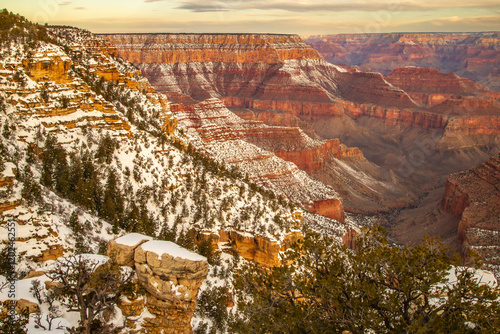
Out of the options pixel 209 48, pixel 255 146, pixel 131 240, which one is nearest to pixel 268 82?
pixel 209 48

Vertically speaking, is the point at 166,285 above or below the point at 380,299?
below

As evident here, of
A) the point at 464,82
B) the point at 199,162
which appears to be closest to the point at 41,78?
the point at 199,162

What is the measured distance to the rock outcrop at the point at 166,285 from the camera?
1816 centimetres

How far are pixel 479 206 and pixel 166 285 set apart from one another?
56967 millimetres

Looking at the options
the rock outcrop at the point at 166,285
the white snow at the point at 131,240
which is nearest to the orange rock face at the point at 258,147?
the white snow at the point at 131,240

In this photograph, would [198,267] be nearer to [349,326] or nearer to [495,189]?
[349,326]

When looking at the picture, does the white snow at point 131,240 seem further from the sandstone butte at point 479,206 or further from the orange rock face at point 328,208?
the orange rock face at point 328,208

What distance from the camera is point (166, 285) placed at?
18.2m

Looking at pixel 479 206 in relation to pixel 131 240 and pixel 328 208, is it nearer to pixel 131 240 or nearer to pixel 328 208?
pixel 328 208

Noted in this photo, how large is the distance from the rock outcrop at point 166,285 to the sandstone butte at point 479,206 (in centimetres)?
3889

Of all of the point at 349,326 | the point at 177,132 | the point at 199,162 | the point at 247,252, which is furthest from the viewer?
the point at 177,132

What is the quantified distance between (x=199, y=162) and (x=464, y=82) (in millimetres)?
162102

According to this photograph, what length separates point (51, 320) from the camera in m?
16.6

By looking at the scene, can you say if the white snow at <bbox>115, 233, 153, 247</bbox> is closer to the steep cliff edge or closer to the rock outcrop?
the rock outcrop
